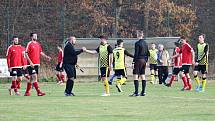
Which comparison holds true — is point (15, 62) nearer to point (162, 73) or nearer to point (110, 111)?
point (110, 111)

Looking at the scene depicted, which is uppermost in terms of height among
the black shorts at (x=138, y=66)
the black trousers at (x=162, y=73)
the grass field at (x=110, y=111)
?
the black shorts at (x=138, y=66)

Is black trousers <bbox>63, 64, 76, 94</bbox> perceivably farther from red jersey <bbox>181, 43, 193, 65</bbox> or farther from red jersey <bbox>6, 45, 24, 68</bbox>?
red jersey <bbox>181, 43, 193, 65</bbox>

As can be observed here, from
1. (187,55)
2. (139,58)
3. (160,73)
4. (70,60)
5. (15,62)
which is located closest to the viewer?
(139,58)

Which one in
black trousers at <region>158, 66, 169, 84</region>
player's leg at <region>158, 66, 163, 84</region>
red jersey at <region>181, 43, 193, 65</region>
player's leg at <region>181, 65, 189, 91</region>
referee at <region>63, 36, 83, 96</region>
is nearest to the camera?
referee at <region>63, 36, 83, 96</region>

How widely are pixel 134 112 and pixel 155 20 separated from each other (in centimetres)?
3269

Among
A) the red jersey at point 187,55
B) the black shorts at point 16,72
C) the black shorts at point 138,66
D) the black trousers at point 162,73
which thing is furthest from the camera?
the black trousers at point 162,73

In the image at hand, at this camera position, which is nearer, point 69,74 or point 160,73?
point 69,74

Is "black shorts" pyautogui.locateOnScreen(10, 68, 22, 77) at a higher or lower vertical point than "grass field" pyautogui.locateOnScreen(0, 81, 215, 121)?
higher

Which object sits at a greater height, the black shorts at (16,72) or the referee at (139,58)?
the referee at (139,58)

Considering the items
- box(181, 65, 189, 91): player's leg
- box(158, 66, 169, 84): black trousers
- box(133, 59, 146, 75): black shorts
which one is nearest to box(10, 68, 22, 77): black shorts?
box(133, 59, 146, 75): black shorts

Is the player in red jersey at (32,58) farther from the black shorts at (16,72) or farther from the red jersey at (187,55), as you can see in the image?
the red jersey at (187,55)

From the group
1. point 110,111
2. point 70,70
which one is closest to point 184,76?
point 70,70

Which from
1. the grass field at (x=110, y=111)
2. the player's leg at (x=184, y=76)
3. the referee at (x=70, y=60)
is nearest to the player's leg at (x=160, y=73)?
the player's leg at (x=184, y=76)

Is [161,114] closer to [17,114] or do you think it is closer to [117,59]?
[17,114]
